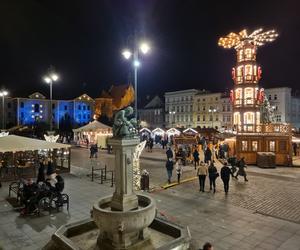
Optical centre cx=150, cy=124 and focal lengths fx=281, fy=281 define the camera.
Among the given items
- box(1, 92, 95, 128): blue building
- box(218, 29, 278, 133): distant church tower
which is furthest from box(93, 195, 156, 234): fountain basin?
box(1, 92, 95, 128): blue building

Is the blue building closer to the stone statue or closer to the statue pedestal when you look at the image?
the stone statue

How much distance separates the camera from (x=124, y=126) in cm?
792

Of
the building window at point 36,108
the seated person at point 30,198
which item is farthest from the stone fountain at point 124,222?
the building window at point 36,108

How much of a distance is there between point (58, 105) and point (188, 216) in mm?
73042

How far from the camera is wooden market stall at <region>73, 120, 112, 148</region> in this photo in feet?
124

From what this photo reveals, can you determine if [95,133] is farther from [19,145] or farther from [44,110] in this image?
[44,110]

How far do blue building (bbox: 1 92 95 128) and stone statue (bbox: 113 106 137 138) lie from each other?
60992mm

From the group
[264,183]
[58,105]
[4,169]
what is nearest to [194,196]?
[264,183]

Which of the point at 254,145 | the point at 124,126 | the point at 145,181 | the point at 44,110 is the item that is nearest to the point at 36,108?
the point at 44,110

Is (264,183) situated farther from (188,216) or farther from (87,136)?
(87,136)

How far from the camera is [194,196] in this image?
13820 millimetres

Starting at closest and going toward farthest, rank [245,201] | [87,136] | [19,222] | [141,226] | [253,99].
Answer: [141,226] < [19,222] < [245,201] < [253,99] < [87,136]

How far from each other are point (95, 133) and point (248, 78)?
2223cm

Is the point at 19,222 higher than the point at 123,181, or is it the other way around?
the point at 123,181
